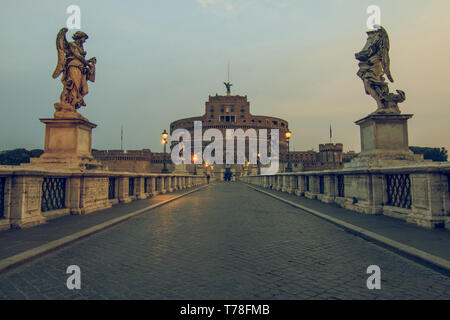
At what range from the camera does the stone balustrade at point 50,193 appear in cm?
604

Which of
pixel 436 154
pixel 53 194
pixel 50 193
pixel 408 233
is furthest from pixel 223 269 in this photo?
pixel 436 154

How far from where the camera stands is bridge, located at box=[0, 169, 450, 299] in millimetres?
2928

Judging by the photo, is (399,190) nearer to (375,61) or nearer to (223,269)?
(375,61)

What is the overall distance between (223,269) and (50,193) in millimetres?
6382

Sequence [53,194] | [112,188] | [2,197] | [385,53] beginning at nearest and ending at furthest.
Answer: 1. [2,197]
2. [53,194]
3. [385,53]
4. [112,188]

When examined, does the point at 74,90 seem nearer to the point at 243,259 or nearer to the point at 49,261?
A: the point at 49,261

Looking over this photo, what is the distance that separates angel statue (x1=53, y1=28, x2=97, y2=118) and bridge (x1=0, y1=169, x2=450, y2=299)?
326 centimetres

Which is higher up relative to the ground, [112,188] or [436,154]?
[436,154]

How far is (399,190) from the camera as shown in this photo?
23.9 ft

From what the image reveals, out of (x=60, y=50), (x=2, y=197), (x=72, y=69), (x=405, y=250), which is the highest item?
(x=60, y=50)

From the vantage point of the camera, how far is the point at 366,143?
9.07 m

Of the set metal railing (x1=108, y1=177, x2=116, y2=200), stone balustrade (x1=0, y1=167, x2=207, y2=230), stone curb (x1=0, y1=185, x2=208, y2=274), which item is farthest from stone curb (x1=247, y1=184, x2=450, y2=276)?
metal railing (x1=108, y1=177, x2=116, y2=200)

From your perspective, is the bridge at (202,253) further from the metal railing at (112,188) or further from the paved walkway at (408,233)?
the metal railing at (112,188)
